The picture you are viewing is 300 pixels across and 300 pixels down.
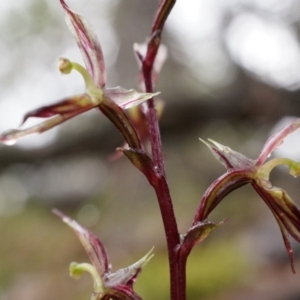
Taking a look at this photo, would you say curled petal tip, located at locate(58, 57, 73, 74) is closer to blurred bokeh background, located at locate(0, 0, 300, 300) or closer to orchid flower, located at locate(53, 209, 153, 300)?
orchid flower, located at locate(53, 209, 153, 300)

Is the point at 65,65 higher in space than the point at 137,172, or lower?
higher

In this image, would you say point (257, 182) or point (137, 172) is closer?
point (257, 182)

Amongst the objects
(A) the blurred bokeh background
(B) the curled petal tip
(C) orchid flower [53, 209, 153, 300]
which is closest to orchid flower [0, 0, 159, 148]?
(B) the curled petal tip

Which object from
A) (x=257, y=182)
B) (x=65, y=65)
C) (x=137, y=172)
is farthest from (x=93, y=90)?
(x=137, y=172)

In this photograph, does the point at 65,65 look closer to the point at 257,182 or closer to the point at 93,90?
the point at 93,90

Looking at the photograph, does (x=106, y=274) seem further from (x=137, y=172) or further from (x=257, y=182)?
(x=137, y=172)

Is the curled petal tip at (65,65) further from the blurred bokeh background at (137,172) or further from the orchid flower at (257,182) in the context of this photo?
the blurred bokeh background at (137,172)

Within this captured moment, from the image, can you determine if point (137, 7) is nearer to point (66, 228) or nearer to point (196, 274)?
point (66, 228)
